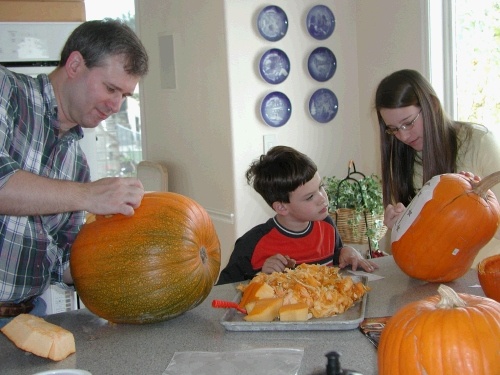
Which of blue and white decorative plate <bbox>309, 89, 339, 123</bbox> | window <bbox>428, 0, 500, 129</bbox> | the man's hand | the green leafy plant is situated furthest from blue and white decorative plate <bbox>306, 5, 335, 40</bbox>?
the man's hand

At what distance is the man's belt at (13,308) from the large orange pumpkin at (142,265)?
312mm

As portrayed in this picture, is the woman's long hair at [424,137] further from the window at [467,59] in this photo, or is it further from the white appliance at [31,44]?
the white appliance at [31,44]

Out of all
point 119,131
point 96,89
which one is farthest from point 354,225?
point 119,131

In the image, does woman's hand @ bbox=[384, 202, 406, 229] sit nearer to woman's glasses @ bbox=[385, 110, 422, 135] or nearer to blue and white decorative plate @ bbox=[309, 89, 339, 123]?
woman's glasses @ bbox=[385, 110, 422, 135]

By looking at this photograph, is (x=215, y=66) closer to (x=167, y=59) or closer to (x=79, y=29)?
(x=167, y=59)

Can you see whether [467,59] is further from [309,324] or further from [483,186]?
[309,324]

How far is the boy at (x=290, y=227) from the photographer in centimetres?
225

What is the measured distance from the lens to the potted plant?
3.39 m

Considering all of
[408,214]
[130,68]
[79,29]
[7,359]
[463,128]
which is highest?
[79,29]

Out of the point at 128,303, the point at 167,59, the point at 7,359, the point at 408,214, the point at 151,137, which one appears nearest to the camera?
the point at 7,359

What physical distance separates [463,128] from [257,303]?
4.42 ft

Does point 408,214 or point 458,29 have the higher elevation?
point 458,29

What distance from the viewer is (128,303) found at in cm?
140

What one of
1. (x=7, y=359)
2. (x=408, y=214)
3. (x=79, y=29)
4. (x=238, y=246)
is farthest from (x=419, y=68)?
(x=7, y=359)
